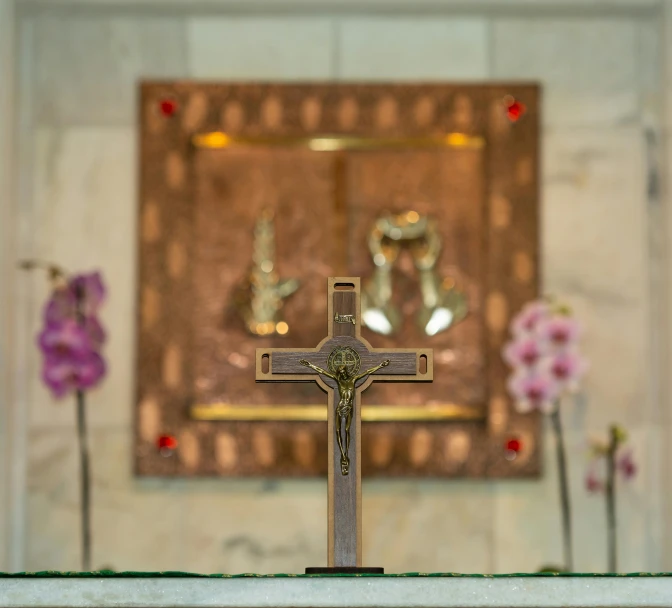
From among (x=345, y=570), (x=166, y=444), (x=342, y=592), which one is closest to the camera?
(x=342, y=592)

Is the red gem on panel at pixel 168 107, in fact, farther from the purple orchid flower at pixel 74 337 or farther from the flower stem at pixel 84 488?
the flower stem at pixel 84 488

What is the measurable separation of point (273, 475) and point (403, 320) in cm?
71

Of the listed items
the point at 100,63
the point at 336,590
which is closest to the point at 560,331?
the point at 100,63

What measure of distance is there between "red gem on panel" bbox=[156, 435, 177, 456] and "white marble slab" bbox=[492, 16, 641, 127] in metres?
1.73

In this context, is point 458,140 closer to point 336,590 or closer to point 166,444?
point 166,444

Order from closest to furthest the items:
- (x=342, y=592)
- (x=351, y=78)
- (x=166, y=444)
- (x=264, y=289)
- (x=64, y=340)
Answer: (x=342, y=592)
(x=64, y=340)
(x=166, y=444)
(x=264, y=289)
(x=351, y=78)

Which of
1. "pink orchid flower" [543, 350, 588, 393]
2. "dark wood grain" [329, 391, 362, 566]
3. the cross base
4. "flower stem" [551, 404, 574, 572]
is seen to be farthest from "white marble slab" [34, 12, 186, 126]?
the cross base

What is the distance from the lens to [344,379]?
196cm

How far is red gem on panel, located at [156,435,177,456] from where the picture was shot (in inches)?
146

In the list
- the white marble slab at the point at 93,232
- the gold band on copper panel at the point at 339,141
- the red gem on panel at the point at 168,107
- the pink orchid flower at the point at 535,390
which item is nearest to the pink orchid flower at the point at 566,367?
the pink orchid flower at the point at 535,390

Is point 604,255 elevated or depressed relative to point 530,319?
elevated

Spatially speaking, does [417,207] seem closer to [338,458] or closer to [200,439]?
[200,439]

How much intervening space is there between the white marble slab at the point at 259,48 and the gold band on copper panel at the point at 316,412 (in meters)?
1.19

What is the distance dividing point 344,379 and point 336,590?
0.43 meters
